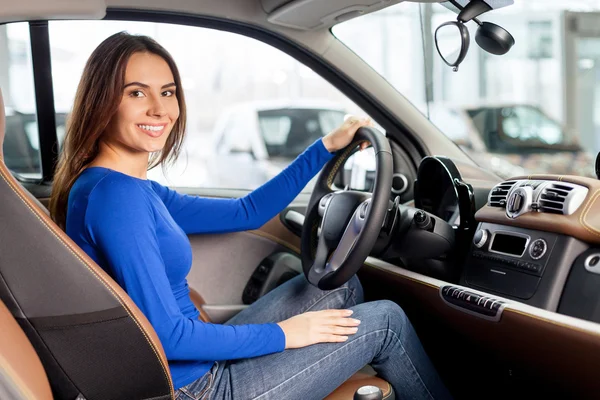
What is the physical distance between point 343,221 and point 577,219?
62 centimetres

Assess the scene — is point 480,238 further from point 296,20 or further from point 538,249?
point 296,20

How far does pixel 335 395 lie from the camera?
1.74 metres

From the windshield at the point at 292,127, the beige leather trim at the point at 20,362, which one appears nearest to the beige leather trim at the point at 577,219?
the beige leather trim at the point at 20,362

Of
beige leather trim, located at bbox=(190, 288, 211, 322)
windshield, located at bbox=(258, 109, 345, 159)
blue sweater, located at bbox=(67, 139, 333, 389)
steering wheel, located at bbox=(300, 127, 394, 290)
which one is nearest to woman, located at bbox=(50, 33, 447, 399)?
blue sweater, located at bbox=(67, 139, 333, 389)

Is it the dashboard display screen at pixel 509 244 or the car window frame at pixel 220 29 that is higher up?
the car window frame at pixel 220 29

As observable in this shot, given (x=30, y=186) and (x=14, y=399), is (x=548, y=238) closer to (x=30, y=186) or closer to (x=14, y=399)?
(x=14, y=399)

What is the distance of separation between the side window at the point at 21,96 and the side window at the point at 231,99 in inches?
3.5

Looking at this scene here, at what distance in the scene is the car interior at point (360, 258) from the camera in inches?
54.5

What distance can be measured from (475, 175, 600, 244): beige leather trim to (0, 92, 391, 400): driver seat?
0.97 metres

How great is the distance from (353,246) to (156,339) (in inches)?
21.1

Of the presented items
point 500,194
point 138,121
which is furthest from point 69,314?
point 500,194

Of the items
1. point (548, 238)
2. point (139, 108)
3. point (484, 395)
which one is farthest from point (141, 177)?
point (484, 395)

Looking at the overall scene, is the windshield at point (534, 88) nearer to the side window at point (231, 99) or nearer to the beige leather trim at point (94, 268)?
the side window at point (231, 99)

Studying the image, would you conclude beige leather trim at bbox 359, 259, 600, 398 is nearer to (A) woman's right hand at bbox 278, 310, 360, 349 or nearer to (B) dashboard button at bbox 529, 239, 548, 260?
(B) dashboard button at bbox 529, 239, 548, 260
